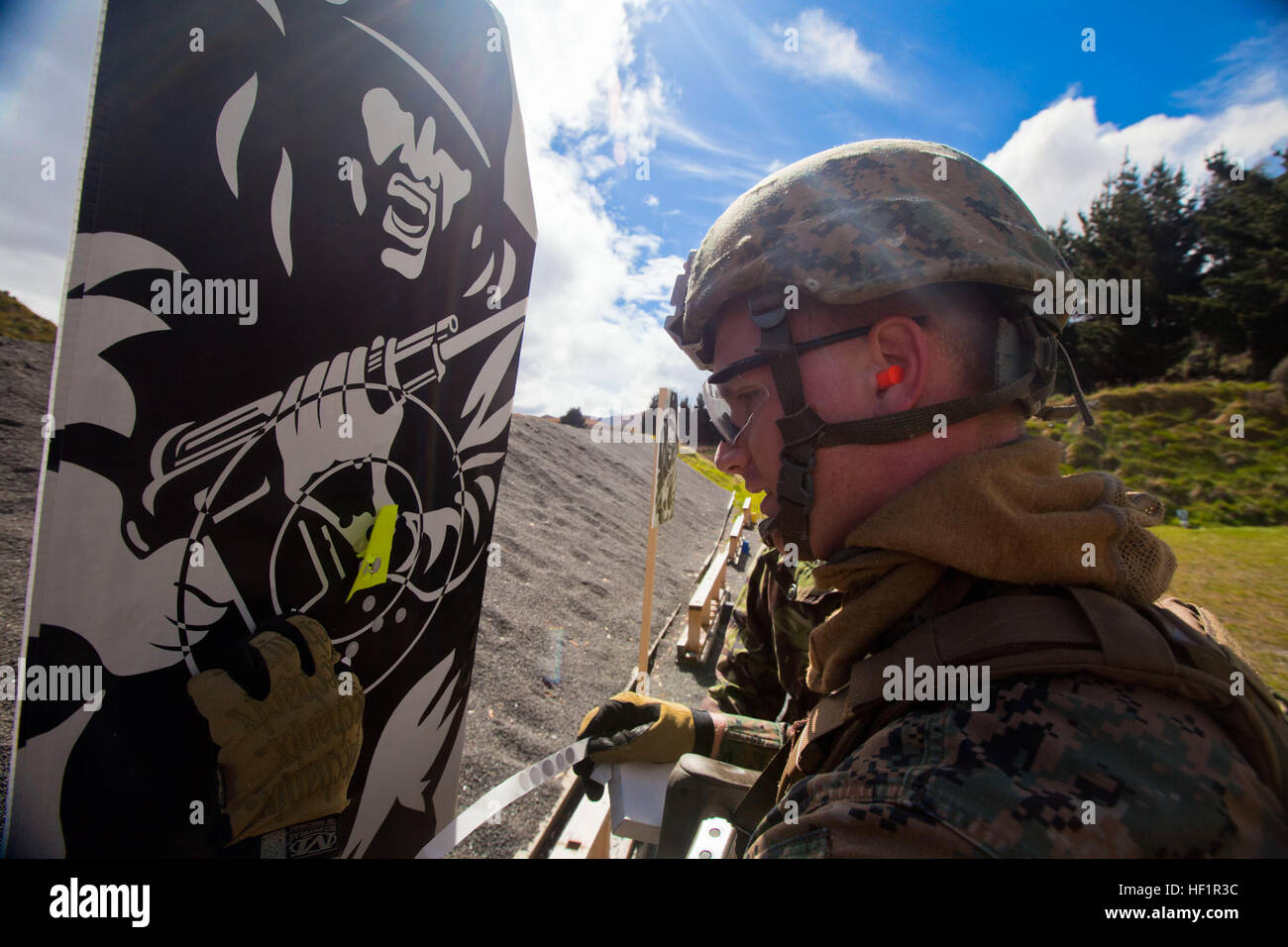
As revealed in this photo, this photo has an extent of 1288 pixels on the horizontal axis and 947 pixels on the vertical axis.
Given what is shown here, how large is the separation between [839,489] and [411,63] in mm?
1618

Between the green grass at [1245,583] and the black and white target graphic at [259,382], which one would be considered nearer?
the black and white target graphic at [259,382]

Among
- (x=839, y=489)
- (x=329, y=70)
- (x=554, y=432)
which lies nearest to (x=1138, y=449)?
(x=554, y=432)

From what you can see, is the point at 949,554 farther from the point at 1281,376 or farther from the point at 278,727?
the point at 1281,376

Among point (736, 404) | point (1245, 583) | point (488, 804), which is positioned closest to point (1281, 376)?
point (1245, 583)

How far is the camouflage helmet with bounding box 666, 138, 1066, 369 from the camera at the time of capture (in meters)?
1.30

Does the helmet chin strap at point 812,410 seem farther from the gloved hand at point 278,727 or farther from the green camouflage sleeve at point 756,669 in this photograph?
the green camouflage sleeve at point 756,669

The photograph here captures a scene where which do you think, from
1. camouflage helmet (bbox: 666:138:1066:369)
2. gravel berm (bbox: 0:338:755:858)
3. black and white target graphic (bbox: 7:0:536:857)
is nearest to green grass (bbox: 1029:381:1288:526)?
gravel berm (bbox: 0:338:755:858)

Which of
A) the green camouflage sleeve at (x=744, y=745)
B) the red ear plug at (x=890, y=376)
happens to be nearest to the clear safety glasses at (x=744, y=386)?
the red ear plug at (x=890, y=376)

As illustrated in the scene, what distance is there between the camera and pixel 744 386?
1469 millimetres

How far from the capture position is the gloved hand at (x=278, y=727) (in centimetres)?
115

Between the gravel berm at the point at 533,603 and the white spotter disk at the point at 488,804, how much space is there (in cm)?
151

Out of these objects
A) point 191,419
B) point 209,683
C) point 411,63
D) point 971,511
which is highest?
point 411,63

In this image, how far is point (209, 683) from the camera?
1.14 meters
